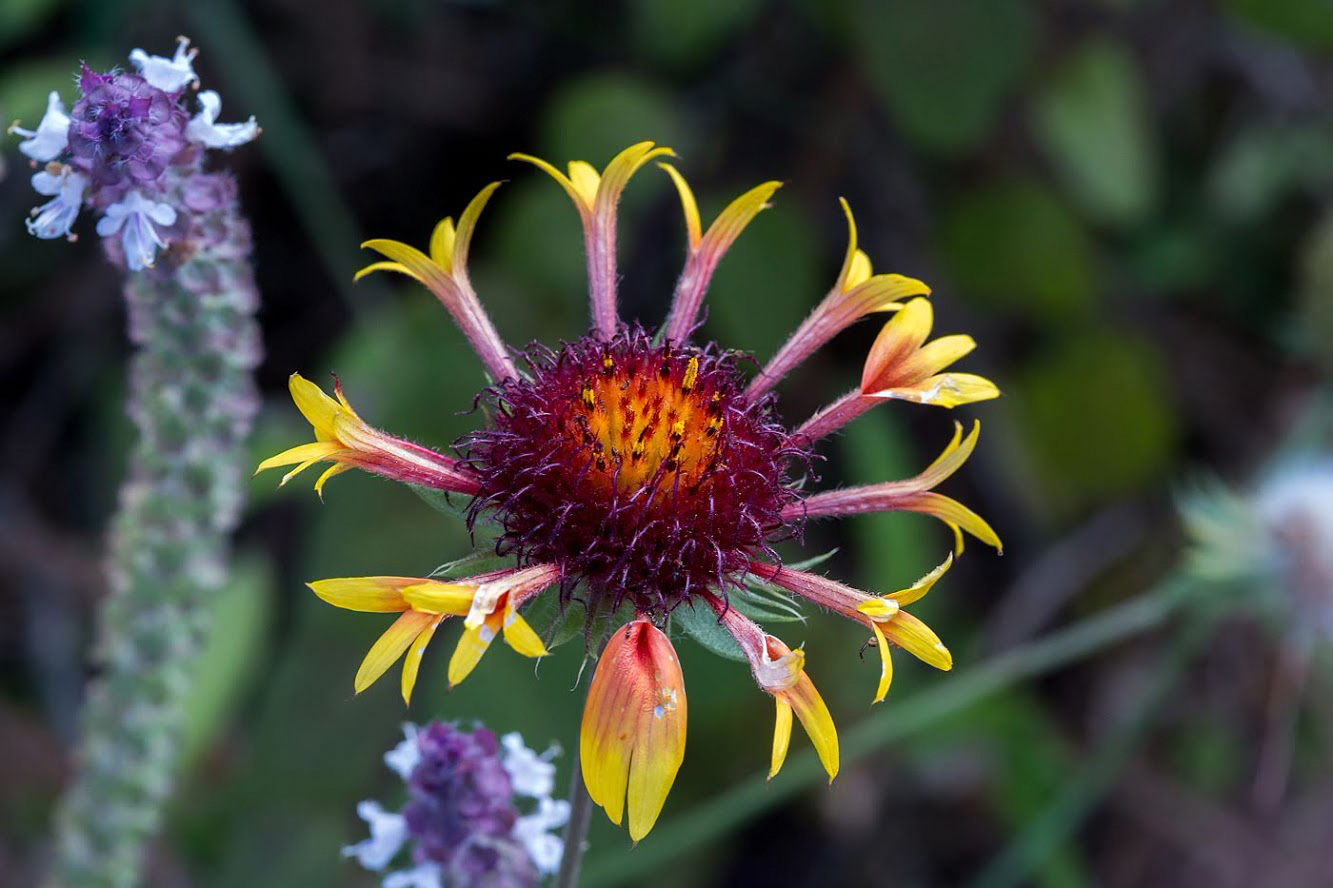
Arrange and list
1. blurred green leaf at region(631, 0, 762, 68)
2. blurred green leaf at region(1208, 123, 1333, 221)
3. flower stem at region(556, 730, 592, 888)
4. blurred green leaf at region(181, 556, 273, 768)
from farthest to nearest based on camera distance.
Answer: blurred green leaf at region(1208, 123, 1333, 221)
blurred green leaf at region(631, 0, 762, 68)
blurred green leaf at region(181, 556, 273, 768)
flower stem at region(556, 730, 592, 888)

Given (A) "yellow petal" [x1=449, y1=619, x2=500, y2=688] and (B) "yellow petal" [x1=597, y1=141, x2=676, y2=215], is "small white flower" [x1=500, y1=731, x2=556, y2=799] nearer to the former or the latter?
(A) "yellow petal" [x1=449, y1=619, x2=500, y2=688]

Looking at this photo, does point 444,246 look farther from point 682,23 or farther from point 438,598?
point 682,23

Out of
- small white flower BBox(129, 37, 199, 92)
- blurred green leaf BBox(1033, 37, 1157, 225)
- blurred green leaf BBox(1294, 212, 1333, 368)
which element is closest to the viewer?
small white flower BBox(129, 37, 199, 92)

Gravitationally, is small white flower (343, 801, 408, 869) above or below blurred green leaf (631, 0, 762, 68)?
below

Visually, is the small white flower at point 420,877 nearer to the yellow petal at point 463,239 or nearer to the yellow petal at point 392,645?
the yellow petal at point 392,645

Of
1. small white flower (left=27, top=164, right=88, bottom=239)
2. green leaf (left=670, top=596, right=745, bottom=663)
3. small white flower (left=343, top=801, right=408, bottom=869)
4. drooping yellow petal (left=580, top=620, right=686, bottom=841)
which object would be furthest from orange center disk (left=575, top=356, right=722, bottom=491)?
small white flower (left=27, top=164, right=88, bottom=239)

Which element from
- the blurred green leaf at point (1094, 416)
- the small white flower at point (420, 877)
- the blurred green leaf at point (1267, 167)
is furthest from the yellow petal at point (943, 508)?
the blurred green leaf at point (1267, 167)

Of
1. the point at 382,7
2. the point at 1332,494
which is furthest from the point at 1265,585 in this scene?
the point at 382,7
